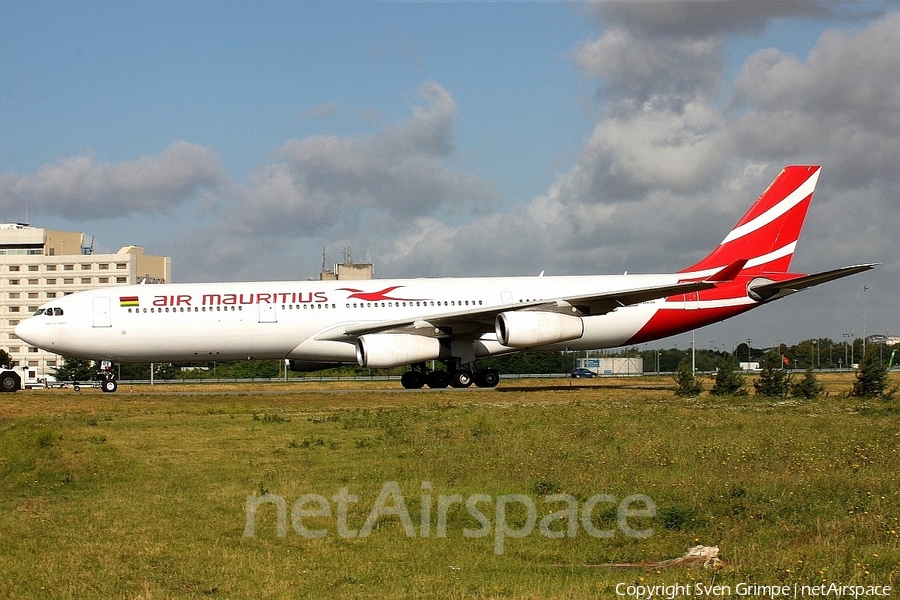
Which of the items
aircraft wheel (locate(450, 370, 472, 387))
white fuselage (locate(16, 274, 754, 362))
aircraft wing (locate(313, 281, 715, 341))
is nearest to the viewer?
aircraft wing (locate(313, 281, 715, 341))

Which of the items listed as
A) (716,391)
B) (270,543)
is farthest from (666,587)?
(716,391)

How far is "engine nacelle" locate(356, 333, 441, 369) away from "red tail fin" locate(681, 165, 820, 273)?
11381 millimetres

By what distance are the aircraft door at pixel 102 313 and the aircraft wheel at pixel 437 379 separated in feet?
36.2

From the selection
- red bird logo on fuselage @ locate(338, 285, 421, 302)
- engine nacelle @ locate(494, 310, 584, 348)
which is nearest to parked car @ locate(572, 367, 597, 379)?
red bird logo on fuselage @ locate(338, 285, 421, 302)

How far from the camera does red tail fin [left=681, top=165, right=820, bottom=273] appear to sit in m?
37.9

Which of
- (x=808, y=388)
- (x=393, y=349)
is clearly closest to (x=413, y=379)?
(x=393, y=349)

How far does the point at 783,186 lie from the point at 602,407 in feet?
56.2

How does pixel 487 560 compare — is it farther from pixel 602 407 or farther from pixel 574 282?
pixel 574 282

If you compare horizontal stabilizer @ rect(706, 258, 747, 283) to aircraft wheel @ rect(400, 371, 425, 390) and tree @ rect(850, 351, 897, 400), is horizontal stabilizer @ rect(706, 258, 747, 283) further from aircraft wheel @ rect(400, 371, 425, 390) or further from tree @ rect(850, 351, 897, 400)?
aircraft wheel @ rect(400, 371, 425, 390)

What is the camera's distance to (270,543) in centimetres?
1109

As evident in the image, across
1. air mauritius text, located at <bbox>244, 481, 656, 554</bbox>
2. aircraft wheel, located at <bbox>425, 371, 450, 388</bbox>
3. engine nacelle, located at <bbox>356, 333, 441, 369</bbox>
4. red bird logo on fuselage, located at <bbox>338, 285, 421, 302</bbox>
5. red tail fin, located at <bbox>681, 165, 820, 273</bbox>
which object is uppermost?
red tail fin, located at <bbox>681, 165, 820, 273</bbox>

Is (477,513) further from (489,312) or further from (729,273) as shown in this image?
(729,273)

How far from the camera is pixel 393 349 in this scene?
105 ft

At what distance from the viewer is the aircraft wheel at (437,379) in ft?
117
